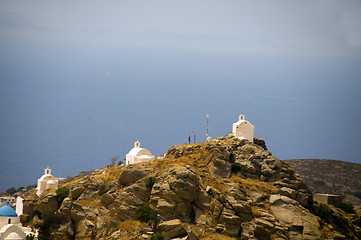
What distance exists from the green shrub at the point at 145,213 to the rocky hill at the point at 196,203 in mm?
110

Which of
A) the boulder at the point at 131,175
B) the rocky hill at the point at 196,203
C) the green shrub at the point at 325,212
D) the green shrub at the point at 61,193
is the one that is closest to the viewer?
the rocky hill at the point at 196,203

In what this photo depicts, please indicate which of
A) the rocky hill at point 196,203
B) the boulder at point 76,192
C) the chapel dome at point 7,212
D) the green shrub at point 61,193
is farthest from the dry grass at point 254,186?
the chapel dome at point 7,212

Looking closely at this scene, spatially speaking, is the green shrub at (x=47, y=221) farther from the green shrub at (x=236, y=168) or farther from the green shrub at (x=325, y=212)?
the green shrub at (x=325, y=212)

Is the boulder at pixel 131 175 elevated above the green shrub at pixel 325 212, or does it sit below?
above

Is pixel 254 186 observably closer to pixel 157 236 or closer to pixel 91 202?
pixel 157 236

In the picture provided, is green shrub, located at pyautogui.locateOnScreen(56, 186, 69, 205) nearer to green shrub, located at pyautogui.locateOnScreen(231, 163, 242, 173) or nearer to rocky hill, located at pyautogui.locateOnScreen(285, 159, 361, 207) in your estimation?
green shrub, located at pyautogui.locateOnScreen(231, 163, 242, 173)

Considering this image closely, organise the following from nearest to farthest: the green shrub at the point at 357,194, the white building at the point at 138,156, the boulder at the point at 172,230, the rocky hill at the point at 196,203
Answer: the boulder at the point at 172,230, the rocky hill at the point at 196,203, the white building at the point at 138,156, the green shrub at the point at 357,194

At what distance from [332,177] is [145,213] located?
110486 millimetres

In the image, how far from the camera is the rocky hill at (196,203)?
6706 cm

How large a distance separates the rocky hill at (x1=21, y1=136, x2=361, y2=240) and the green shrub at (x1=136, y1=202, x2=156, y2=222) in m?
0.11

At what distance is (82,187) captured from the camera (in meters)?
75.4

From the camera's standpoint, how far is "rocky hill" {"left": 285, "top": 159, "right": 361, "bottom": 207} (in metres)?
156

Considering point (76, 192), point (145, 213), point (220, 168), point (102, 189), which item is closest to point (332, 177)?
point (220, 168)

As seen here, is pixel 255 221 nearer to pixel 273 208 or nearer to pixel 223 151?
pixel 273 208
